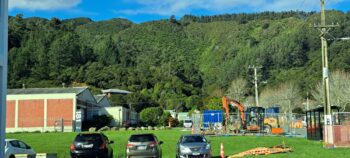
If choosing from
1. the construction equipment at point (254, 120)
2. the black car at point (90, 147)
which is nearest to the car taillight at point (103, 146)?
the black car at point (90, 147)

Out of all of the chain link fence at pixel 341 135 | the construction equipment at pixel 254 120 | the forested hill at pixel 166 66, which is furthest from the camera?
the forested hill at pixel 166 66

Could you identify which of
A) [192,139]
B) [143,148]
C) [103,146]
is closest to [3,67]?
[103,146]

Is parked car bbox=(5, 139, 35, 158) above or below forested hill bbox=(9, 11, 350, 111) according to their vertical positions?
below

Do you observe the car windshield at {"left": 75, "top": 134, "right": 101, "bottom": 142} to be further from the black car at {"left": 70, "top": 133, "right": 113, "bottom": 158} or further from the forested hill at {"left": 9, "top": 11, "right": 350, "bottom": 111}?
the forested hill at {"left": 9, "top": 11, "right": 350, "bottom": 111}

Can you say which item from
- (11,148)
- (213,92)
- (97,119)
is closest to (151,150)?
(11,148)

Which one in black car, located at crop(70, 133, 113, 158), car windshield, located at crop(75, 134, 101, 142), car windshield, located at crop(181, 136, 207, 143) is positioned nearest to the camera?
black car, located at crop(70, 133, 113, 158)

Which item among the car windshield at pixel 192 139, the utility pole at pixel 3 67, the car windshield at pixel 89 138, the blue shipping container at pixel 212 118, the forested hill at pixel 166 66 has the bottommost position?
the car windshield at pixel 192 139

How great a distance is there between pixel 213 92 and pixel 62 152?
4312 inches

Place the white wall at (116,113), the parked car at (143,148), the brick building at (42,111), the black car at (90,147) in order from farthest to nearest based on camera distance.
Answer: the white wall at (116,113) < the brick building at (42,111) < the parked car at (143,148) < the black car at (90,147)

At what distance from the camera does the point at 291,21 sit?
630 feet

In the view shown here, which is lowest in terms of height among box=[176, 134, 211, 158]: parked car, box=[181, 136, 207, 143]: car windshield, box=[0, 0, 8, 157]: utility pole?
box=[176, 134, 211, 158]: parked car

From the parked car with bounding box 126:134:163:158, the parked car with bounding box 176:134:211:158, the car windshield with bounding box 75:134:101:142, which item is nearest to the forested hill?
the parked car with bounding box 176:134:211:158

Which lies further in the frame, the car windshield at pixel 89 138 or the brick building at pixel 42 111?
the brick building at pixel 42 111

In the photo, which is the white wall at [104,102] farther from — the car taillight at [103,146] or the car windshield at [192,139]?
the car taillight at [103,146]
